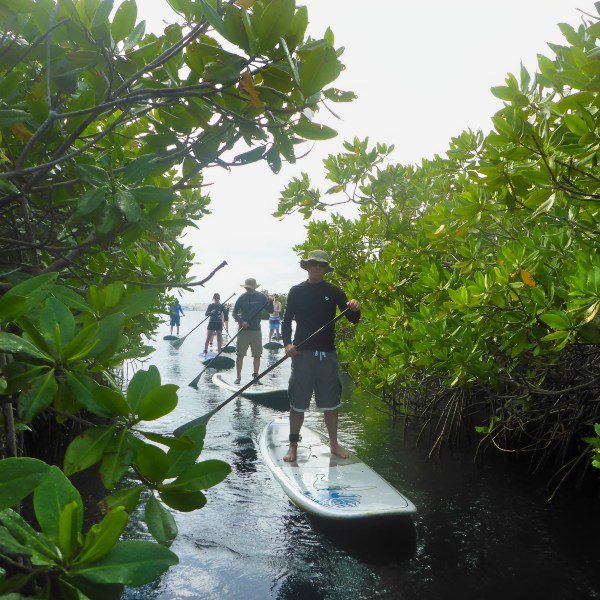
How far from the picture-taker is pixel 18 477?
0.89 metres

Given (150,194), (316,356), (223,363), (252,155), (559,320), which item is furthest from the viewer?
(223,363)

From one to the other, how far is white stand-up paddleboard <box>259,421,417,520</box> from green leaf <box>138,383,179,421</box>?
2842 mm

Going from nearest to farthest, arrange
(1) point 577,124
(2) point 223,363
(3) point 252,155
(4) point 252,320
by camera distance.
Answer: (3) point 252,155, (1) point 577,124, (4) point 252,320, (2) point 223,363

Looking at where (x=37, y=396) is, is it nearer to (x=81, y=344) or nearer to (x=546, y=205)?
(x=81, y=344)

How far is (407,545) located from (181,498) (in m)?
3.01

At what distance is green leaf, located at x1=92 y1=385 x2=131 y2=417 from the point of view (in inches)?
42.5

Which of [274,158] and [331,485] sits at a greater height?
[274,158]

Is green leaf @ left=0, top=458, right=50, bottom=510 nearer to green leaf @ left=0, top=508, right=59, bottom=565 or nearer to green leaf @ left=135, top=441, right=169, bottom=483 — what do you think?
green leaf @ left=0, top=508, right=59, bottom=565

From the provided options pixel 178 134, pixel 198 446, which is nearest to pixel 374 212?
pixel 178 134

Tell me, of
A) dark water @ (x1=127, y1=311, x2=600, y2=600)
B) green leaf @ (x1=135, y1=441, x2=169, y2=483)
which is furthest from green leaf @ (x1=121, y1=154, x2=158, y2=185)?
dark water @ (x1=127, y1=311, x2=600, y2=600)

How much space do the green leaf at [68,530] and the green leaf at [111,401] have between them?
9.5 inches

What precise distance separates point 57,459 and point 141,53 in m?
3.77

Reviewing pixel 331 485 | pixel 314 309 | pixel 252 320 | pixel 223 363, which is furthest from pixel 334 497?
pixel 223 363

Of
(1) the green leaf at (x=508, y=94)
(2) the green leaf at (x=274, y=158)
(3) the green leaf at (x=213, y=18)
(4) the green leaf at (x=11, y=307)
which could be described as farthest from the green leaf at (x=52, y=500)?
(1) the green leaf at (x=508, y=94)
